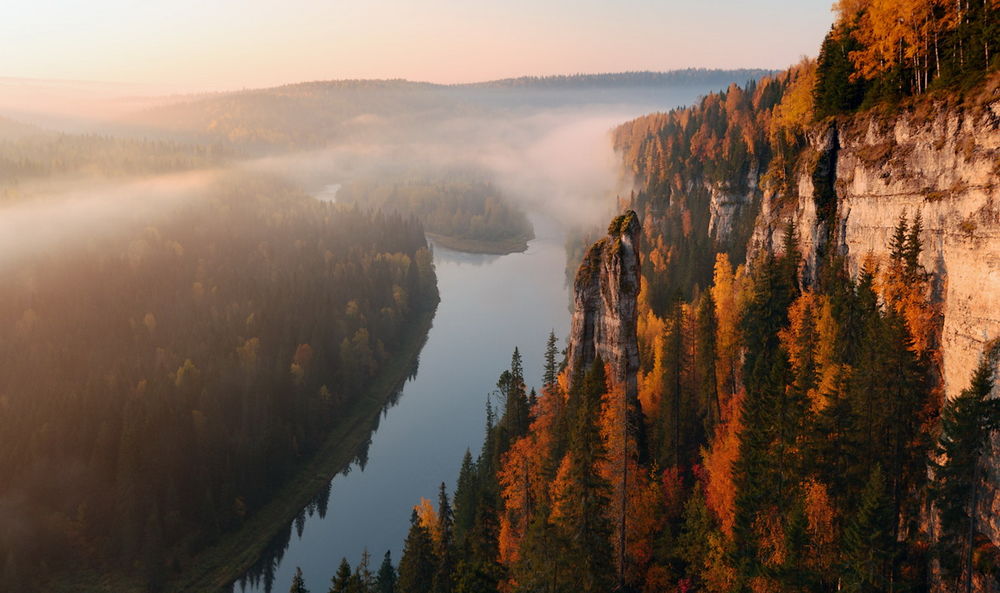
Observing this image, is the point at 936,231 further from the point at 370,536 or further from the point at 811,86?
the point at 370,536

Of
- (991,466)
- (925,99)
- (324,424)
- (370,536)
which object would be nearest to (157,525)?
(370,536)

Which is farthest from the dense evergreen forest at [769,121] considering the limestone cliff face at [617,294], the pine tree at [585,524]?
the pine tree at [585,524]

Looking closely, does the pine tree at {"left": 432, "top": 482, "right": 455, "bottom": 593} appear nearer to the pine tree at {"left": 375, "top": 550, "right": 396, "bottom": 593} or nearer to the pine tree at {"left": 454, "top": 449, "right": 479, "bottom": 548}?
the pine tree at {"left": 454, "top": 449, "right": 479, "bottom": 548}

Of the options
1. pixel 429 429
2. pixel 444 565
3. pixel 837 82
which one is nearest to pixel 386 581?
pixel 444 565

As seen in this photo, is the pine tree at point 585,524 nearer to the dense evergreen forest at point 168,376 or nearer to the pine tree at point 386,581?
the pine tree at point 386,581

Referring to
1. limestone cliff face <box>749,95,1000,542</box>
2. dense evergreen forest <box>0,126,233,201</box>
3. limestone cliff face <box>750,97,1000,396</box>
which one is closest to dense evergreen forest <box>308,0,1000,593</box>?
limestone cliff face <box>749,95,1000,542</box>

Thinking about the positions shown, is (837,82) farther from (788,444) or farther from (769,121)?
A: (769,121)
